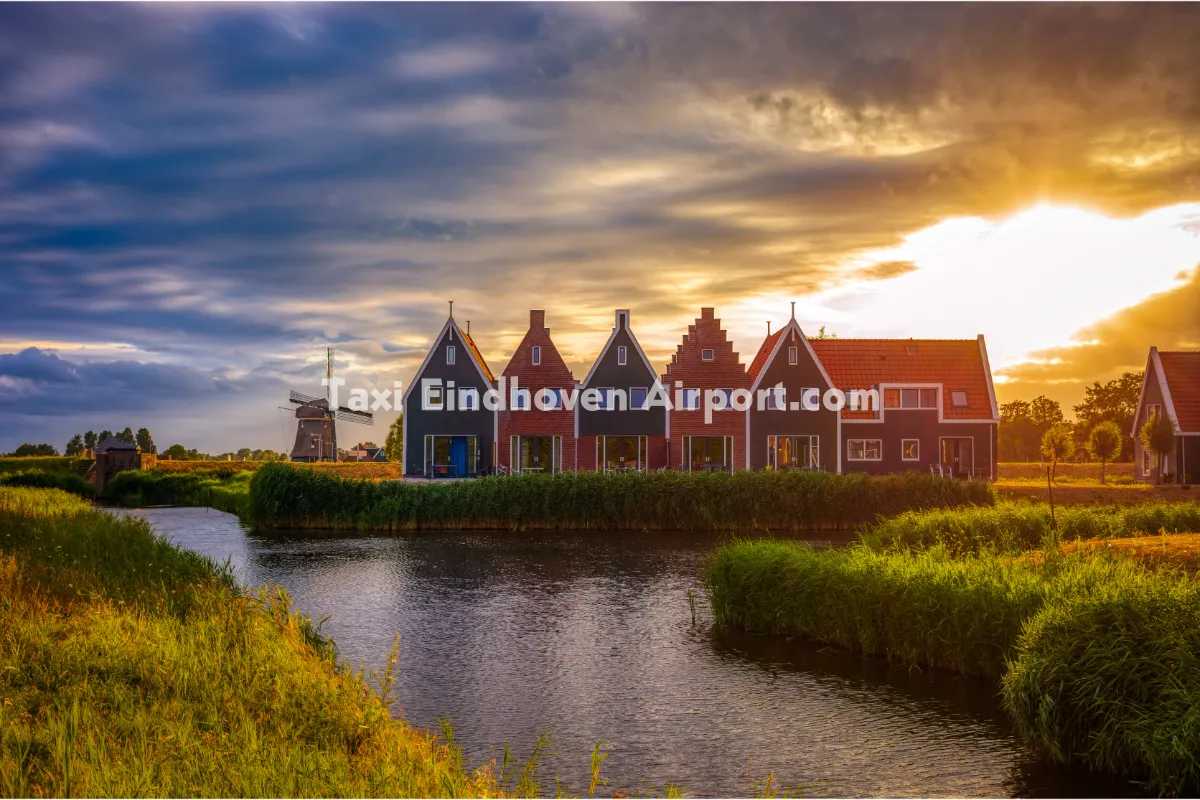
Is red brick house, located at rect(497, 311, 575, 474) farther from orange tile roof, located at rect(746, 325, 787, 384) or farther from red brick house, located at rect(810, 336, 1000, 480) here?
red brick house, located at rect(810, 336, 1000, 480)

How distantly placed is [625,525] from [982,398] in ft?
85.8

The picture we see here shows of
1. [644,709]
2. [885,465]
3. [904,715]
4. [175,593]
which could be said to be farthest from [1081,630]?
[885,465]

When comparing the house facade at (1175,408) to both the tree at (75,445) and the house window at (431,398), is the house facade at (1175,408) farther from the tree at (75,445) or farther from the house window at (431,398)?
the tree at (75,445)

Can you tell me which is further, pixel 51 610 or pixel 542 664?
pixel 542 664

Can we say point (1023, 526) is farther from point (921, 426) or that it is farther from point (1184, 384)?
point (1184, 384)

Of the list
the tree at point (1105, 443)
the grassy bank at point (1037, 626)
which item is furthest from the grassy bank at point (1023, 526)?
the tree at point (1105, 443)

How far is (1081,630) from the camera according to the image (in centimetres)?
1117

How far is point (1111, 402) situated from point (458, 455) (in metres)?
56.4

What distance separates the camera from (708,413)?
52.7m

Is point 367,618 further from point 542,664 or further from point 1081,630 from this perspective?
point 1081,630

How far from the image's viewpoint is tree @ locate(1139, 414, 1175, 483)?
50312 mm

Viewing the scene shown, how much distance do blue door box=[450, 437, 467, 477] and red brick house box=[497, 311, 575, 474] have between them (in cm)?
236

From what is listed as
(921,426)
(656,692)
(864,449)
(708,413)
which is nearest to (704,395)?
(708,413)

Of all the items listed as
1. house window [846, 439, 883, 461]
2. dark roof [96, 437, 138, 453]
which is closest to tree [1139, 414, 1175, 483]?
house window [846, 439, 883, 461]
